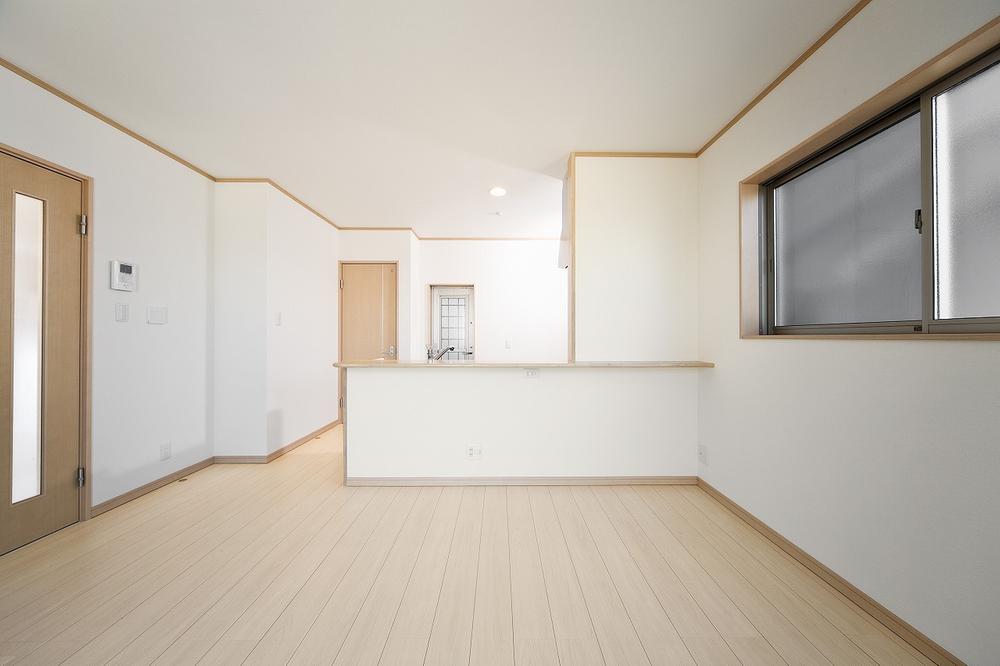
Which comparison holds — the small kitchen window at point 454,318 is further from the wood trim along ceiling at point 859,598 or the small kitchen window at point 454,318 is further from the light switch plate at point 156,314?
the wood trim along ceiling at point 859,598

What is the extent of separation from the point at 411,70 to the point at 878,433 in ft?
9.12

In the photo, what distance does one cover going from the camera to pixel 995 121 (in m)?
1.40

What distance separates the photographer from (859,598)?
69.2 inches

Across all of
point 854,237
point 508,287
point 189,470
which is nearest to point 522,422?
point 854,237

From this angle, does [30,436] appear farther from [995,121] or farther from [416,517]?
[995,121]

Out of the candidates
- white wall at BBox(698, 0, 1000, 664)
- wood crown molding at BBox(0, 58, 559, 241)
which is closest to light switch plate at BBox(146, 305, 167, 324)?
wood crown molding at BBox(0, 58, 559, 241)

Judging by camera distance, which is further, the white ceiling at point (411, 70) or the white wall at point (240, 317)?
the white wall at point (240, 317)

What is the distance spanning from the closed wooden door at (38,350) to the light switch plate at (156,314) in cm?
49

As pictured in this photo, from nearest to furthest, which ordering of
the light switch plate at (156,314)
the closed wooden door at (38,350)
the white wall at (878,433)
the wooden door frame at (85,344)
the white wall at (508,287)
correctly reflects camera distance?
Answer: the white wall at (878,433) → the closed wooden door at (38,350) → the wooden door frame at (85,344) → the light switch plate at (156,314) → the white wall at (508,287)

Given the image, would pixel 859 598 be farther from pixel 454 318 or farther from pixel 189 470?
pixel 454 318

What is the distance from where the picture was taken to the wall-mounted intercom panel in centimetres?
274

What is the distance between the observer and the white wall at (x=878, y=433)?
135 centimetres

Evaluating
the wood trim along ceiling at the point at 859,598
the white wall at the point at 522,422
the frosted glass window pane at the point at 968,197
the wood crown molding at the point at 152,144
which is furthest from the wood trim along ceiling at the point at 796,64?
the wood crown molding at the point at 152,144

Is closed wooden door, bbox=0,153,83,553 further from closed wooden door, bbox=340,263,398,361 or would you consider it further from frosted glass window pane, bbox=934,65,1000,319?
frosted glass window pane, bbox=934,65,1000,319
